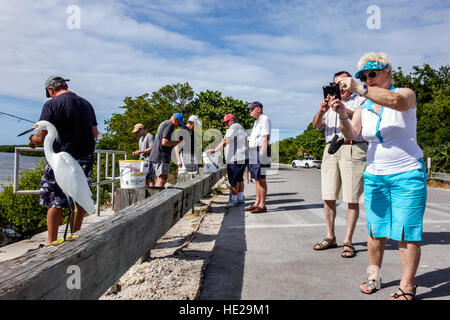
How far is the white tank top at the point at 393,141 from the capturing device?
287 cm

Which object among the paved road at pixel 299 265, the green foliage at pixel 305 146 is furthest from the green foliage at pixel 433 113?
the paved road at pixel 299 265

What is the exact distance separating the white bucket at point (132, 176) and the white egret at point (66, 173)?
5.46 feet

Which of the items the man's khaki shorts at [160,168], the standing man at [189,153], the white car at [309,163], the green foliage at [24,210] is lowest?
the green foliage at [24,210]

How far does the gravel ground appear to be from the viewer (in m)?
3.08

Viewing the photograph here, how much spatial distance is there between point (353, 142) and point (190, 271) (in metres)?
2.41

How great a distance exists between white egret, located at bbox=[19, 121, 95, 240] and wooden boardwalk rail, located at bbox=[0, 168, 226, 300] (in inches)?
8.2

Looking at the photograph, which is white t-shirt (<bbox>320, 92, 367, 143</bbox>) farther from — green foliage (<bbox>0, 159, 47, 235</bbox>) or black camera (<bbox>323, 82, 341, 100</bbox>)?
green foliage (<bbox>0, 159, 47, 235</bbox>)

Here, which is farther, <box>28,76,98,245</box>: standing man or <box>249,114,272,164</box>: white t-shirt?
<box>249,114,272,164</box>: white t-shirt

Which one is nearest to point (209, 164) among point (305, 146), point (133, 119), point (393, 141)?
point (393, 141)

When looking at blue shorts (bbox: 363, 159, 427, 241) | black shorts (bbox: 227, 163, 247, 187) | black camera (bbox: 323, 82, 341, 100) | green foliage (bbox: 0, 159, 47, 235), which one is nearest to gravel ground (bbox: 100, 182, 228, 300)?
blue shorts (bbox: 363, 159, 427, 241)

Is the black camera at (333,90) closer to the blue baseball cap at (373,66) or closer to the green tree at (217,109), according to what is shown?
the blue baseball cap at (373,66)

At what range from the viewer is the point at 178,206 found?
14.0 feet
